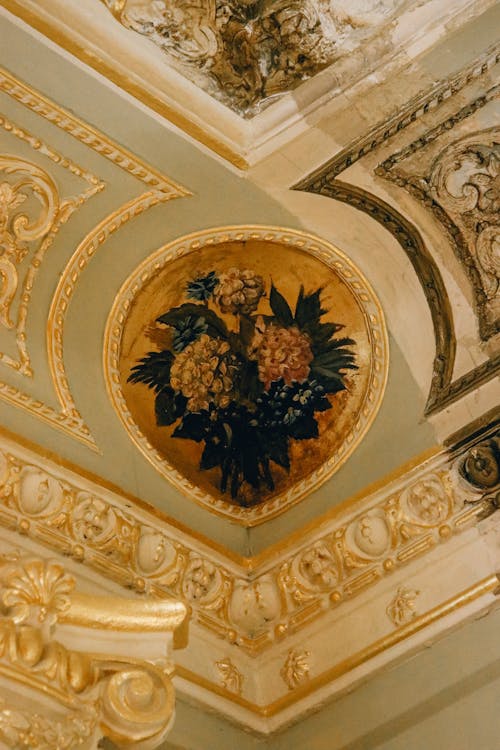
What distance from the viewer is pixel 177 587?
5656 mm

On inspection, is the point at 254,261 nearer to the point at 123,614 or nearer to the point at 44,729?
the point at 123,614

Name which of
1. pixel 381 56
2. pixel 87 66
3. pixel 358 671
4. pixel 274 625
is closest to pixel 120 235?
pixel 87 66

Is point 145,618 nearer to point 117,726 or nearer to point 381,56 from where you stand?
point 117,726

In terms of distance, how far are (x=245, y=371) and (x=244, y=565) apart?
1.28 meters

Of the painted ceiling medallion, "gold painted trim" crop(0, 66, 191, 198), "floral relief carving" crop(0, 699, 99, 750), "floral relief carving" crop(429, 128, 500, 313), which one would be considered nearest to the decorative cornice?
"floral relief carving" crop(429, 128, 500, 313)

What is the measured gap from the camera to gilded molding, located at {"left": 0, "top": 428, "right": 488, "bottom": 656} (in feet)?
17.0

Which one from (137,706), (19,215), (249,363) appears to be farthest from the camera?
(249,363)

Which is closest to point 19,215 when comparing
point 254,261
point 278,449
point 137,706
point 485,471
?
point 254,261

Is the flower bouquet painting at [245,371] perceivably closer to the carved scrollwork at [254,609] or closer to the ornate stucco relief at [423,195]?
the ornate stucco relief at [423,195]

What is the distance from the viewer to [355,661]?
544cm

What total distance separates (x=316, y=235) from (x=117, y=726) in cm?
384

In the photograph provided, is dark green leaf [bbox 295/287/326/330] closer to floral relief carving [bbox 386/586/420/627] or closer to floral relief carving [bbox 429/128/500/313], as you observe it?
floral relief carving [bbox 429/128/500/313]

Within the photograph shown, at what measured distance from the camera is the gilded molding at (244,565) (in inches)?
204

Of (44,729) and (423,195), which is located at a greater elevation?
(423,195)
